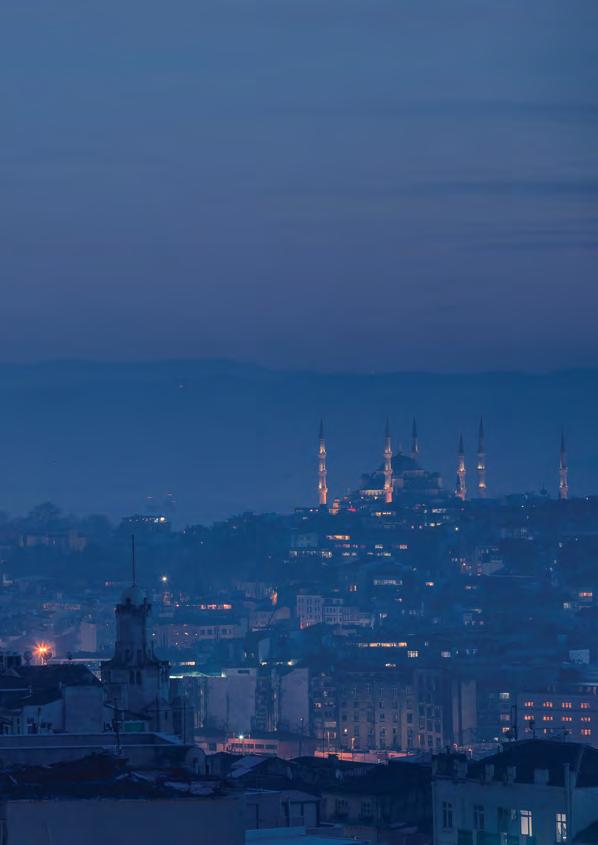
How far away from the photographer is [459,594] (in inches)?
6363

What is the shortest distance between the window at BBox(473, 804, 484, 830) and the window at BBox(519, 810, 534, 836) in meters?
0.59

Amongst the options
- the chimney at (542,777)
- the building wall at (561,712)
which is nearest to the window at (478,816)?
the chimney at (542,777)

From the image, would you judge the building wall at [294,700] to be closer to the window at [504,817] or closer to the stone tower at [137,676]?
the stone tower at [137,676]

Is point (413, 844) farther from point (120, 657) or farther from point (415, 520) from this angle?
point (415, 520)

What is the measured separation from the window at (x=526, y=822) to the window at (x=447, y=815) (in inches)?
49.6

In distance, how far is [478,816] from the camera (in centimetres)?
2738

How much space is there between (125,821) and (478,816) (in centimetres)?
1293

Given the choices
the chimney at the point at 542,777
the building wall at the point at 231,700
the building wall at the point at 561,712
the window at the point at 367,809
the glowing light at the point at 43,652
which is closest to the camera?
the chimney at the point at 542,777

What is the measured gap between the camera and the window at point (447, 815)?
2783 centimetres

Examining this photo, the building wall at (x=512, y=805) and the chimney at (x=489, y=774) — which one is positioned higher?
the chimney at (x=489, y=774)

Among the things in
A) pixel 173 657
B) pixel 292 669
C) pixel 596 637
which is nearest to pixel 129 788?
pixel 292 669

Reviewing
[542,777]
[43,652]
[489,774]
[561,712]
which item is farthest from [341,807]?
[561,712]

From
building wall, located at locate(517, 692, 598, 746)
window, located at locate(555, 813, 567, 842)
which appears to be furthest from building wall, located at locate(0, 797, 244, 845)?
building wall, located at locate(517, 692, 598, 746)

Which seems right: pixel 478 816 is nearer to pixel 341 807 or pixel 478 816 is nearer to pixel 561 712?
pixel 341 807
